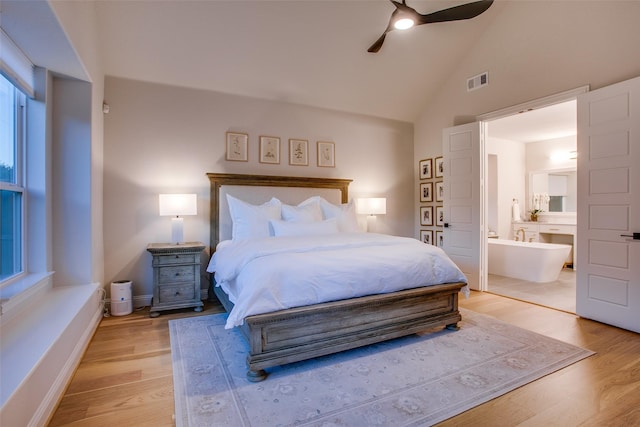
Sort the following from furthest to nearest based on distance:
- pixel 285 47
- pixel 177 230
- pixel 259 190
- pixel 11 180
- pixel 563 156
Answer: pixel 563 156
pixel 259 190
pixel 285 47
pixel 177 230
pixel 11 180

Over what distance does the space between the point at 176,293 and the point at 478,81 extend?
15.7ft

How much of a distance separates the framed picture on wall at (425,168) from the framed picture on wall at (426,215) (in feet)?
1.75

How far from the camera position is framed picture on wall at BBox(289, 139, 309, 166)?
4594 millimetres

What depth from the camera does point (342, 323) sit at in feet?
7.80

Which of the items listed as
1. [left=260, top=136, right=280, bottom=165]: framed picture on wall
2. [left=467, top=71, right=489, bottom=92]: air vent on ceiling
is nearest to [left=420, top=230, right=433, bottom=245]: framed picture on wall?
[left=467, top=71, right=489, bottom=92]: air vent on ceiling

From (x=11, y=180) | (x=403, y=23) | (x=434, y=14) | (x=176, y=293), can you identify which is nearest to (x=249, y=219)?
(x=176, y=293)

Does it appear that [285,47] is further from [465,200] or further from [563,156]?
[563,156]

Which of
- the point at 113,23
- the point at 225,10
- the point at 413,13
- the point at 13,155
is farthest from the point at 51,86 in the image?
the point at 413,13

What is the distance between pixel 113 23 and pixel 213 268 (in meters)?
2.72

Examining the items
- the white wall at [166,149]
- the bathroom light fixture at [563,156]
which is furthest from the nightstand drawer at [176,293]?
the bathroom light fixture at [563,156]

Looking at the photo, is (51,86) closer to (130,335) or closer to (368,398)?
(130,335)

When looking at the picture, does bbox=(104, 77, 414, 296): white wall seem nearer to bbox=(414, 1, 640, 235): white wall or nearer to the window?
the window

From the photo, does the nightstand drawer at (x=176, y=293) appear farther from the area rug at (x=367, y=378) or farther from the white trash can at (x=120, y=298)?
the area rug at (x=367, y=378)

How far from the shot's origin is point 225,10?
3.29 m
